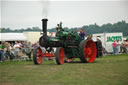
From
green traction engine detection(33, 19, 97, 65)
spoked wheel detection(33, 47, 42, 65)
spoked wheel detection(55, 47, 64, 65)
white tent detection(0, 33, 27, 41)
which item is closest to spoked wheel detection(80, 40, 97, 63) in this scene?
green traction engine detection(33, 19, 97, 65)

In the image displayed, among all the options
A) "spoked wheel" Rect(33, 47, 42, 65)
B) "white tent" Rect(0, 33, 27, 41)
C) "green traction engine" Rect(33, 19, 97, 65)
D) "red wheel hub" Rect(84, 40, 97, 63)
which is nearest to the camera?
"green traction engine" Rect(33, 19, 97, 65)

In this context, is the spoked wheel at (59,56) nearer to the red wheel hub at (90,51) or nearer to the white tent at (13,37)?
the red wheel hub at (90,51)

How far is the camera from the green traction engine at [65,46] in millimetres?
13256

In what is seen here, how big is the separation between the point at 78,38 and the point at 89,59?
1295mm

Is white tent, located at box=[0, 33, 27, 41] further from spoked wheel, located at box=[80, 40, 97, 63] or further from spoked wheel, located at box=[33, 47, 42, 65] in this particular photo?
spoked wheel, located at box=[33, 47, 42, 65]

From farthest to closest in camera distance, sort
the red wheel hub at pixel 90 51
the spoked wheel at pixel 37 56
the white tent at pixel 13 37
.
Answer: the white tent at pixel 13 37, the red wheel hub at pixel 90 51, the spoked wheel at pixel 37 56

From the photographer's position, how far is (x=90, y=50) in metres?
15.3

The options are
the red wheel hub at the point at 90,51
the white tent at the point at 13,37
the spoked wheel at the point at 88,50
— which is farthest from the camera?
the white tent at the point at 13,37

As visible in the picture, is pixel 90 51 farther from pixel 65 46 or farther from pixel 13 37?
pixel 13 37

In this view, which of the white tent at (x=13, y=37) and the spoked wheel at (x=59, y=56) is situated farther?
the white tent at (x=13, y=37)

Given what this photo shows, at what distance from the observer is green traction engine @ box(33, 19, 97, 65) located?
1326cm

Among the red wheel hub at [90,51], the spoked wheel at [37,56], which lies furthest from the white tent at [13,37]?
the spoked wheel at [37,56]

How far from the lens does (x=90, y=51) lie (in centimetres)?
1524

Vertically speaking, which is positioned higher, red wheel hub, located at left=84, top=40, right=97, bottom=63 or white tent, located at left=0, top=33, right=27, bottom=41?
white tent, located at left=0, top=33, right=27, bottom=41
